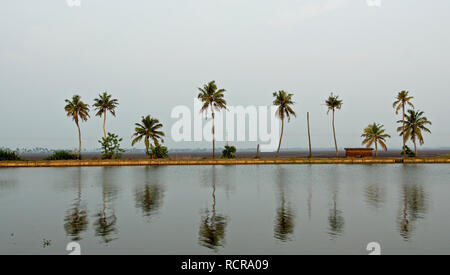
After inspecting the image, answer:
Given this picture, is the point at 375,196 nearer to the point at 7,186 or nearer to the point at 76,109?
the point at 7,186

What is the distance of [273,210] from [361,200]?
21.3 feet

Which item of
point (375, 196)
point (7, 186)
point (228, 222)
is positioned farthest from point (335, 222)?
point (7, 186)

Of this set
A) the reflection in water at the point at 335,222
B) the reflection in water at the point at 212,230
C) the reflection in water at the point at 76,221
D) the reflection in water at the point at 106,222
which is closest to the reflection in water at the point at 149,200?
the reflection in water at the point at 106,222

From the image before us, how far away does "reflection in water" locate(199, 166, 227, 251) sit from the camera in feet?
35.2

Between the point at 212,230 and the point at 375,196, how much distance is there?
1330 centimetres

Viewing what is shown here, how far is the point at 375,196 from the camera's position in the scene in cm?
2103

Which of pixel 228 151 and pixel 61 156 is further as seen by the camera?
pixel 228 151

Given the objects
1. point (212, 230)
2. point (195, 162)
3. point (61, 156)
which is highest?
point (61, 156)

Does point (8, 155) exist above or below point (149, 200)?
above

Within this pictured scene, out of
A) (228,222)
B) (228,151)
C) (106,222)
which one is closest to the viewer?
(228,222)

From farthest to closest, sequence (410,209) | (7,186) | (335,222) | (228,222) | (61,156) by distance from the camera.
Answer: (61,156), (7,186), (410,209), (228,222), (335,222)

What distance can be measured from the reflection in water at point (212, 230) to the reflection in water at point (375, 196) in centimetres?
860

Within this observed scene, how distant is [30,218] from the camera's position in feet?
49.0

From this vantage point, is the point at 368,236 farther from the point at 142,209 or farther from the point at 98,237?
the point at 142,209
